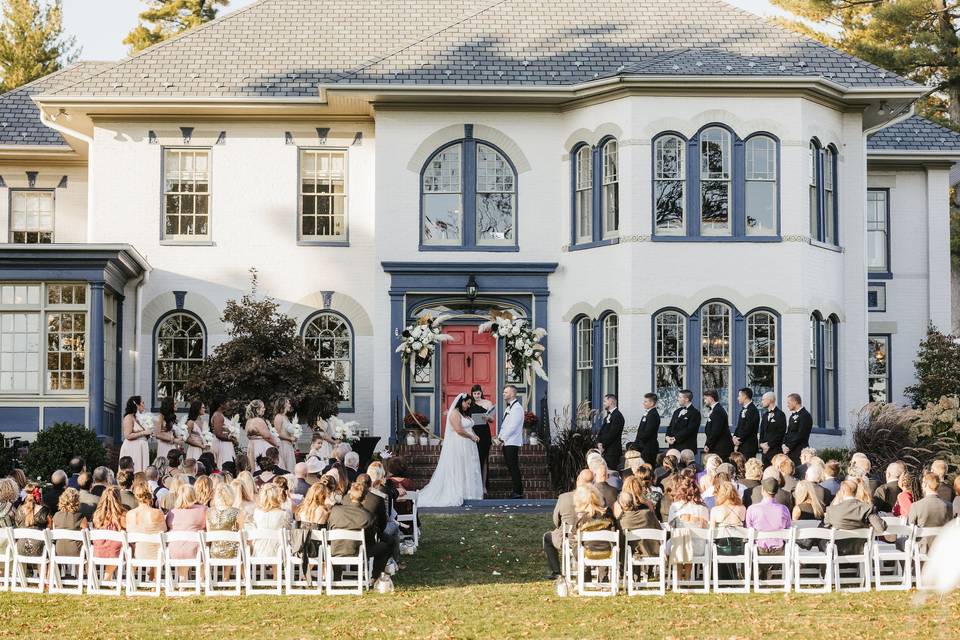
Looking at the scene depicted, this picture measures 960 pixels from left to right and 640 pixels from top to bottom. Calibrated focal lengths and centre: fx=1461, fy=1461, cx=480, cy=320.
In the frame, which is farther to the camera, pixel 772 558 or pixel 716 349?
pixel 716 349

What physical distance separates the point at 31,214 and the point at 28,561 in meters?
15.8

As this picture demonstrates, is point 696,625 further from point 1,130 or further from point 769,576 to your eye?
point 1,130

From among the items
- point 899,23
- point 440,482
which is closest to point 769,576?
point 440,482

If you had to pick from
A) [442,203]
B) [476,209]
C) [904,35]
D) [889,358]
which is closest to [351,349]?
[442,203]

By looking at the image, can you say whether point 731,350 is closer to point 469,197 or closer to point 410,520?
point 469,197

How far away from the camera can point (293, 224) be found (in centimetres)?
2641

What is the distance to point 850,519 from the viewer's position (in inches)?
543

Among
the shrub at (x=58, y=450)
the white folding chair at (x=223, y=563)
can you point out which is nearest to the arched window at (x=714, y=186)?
the shrub at (x=58, y=450)

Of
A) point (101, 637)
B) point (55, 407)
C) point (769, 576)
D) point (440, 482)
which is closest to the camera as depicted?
point (101, 637)

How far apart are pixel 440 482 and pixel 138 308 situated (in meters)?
7.75

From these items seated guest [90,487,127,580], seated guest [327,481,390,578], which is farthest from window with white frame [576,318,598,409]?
seated guest [90,487,127,580]

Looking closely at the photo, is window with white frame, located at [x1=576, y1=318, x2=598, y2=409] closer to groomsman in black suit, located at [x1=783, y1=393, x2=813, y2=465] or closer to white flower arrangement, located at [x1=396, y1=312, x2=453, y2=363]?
white flower arrangement, located at [x1=396, y1=312, x2=453, y2=363]

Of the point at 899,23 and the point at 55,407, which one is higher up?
the point at 899,23

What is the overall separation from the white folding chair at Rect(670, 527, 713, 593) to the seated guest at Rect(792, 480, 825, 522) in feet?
4.13
